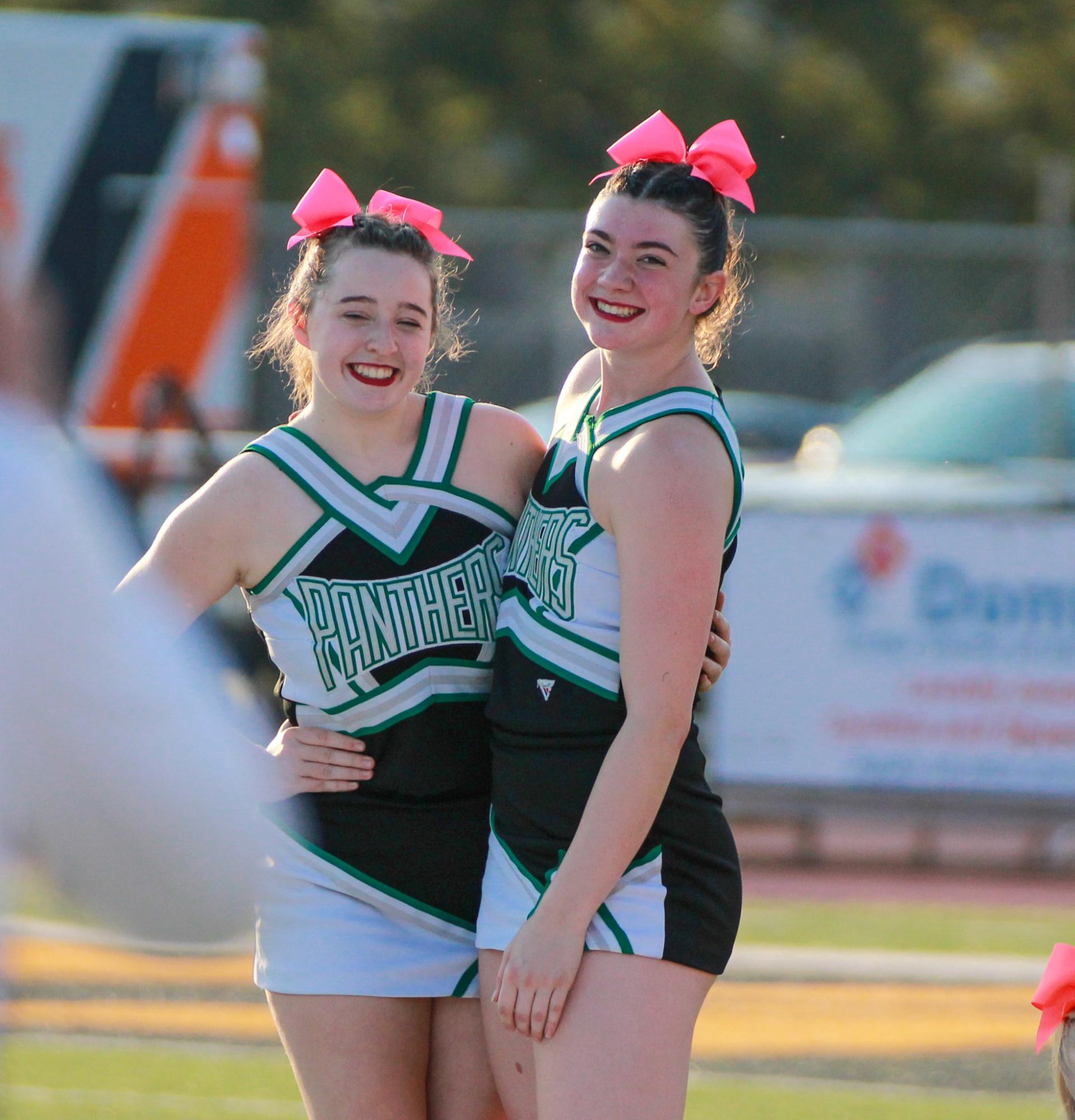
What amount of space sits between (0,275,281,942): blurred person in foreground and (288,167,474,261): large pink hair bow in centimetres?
150

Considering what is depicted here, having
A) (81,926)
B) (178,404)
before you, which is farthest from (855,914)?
(81,926)

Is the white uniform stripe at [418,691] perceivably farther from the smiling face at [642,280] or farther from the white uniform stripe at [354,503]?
the smiling face at [642,280]

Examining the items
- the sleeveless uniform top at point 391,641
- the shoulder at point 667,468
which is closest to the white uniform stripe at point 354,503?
the sleeveless uniform top at point 391,641

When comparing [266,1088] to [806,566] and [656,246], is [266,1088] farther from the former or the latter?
[806,566]

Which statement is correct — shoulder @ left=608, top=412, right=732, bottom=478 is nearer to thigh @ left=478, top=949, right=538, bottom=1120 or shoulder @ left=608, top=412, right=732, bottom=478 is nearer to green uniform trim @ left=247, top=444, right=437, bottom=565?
green uniform trim @ left=247, top=444, right=437, bottom=565

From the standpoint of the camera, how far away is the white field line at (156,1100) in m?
4.89

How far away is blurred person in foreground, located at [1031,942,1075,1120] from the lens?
270cm

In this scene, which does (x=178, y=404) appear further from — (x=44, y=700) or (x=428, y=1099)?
(x=44, y=700)

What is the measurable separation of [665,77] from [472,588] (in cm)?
2323

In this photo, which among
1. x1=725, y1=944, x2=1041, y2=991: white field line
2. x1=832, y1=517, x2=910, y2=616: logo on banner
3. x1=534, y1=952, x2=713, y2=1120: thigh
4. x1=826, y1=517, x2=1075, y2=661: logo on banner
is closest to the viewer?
x1=534, y1=952, x2=713, y2=1120: thigh

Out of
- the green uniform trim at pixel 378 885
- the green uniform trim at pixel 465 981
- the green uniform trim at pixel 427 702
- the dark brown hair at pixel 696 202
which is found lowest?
the green uniform trim at pixel 465 981

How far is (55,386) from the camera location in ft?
4.22

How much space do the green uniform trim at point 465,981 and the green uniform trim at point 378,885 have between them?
0.18 feet

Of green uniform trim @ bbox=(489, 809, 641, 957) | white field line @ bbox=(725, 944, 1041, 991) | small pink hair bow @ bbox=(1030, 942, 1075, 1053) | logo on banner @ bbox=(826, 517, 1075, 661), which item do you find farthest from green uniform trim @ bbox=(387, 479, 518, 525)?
logo on banner @ bbox=(826, 517, 1075, 661)
